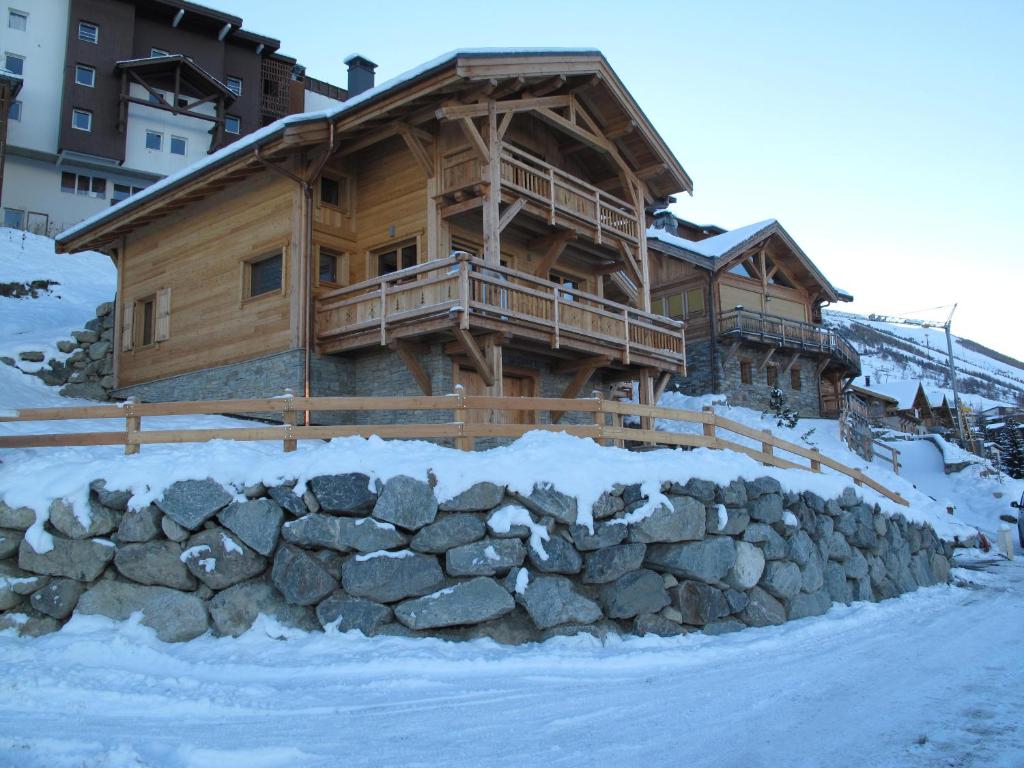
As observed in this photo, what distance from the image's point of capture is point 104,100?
38.4 metres

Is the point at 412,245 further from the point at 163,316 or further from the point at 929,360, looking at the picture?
the point at 929,360

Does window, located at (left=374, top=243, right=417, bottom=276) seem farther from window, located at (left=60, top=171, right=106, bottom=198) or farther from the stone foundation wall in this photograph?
window, located at (left=60, top=171, right=106, bottom=198)

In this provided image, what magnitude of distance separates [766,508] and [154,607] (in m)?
6.94

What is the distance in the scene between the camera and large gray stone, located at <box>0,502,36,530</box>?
27.1ft

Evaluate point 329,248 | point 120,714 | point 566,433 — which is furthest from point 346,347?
point 120,714

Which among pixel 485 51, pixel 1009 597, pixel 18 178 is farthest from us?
pixel 18 178

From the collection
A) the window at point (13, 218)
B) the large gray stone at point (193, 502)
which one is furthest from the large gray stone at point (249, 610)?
the window at point (13, 218)

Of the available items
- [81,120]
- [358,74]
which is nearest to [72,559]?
[358,74]

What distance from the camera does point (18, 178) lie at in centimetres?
3647

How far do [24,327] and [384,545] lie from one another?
2243cm

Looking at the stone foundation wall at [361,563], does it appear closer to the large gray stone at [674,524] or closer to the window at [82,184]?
the large gray stone at [674,524]

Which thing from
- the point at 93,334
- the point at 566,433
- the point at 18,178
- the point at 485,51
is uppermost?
the point at 18,178

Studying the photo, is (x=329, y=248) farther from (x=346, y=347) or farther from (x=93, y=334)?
(x=93, y=334)

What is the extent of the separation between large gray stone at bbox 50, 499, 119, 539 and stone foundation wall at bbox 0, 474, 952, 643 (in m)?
0.01
